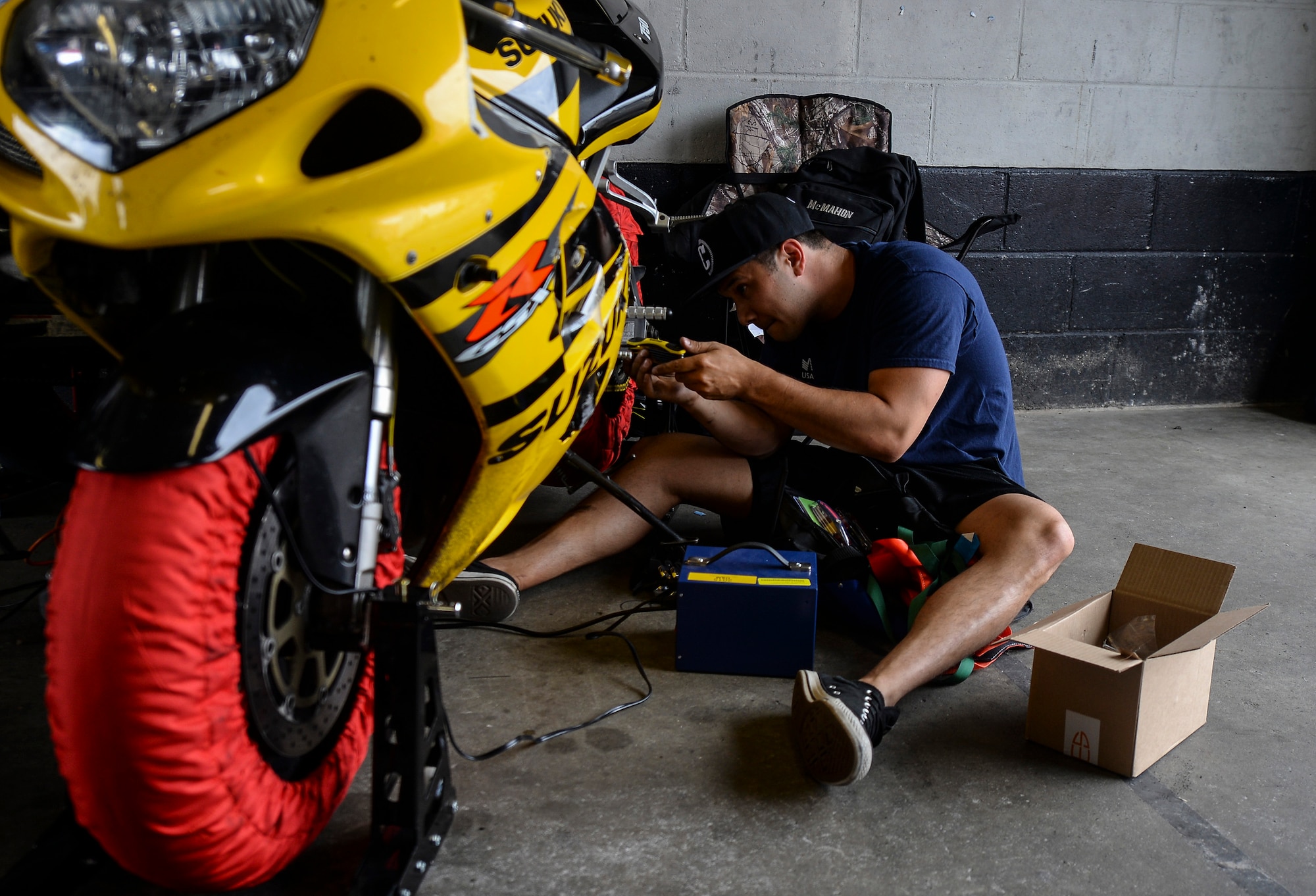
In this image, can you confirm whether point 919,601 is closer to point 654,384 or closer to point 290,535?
point 654,384

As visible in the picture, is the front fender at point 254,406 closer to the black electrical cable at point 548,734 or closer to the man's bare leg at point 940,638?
the black electrical cable at point 548,734

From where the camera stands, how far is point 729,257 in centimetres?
178

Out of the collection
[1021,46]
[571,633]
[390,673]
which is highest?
[1021,46]

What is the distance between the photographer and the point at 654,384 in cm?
172

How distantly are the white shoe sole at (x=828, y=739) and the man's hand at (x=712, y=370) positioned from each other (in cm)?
60

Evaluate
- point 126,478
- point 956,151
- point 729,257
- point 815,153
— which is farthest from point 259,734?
point 956,151

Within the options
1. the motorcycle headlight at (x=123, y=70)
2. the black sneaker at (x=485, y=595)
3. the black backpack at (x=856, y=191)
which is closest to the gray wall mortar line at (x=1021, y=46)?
the black backpack at (x=856, y=191)

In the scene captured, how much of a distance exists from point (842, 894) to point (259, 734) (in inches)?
23.9

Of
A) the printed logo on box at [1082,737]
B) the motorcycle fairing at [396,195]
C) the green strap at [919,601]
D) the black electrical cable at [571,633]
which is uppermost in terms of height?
the motorcycle fairing at [396,195]

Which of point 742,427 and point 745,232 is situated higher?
point 745,232

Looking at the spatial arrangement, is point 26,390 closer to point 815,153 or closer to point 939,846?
point 939,846

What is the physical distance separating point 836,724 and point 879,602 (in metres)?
0.47

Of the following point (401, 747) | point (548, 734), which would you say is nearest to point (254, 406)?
point (401, 747)

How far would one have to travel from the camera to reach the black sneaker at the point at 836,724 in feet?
3.76
